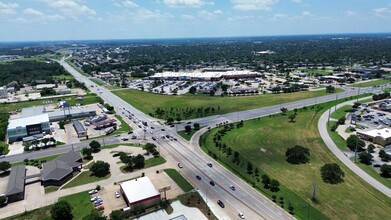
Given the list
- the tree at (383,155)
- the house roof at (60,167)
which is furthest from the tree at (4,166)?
the tree at (383,155)

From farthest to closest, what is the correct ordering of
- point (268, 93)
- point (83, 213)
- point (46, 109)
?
point (268, 93) < point (46, 109) < point (83, 213)

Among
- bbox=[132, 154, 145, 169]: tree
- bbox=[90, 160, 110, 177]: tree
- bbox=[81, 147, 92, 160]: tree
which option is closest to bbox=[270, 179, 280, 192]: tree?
bbox=[132, 154, 145, 169]: tree

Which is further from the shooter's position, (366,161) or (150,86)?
(150,86)

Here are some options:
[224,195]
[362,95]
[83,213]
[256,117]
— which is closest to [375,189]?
[224,195]

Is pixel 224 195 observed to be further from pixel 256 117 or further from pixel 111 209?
pixel 256 117

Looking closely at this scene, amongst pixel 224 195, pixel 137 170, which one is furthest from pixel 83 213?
pixel 224 195

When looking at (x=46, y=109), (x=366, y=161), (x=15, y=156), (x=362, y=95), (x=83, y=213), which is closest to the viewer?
(x=83, y=213)

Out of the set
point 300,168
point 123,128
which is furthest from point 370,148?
point 123,128
